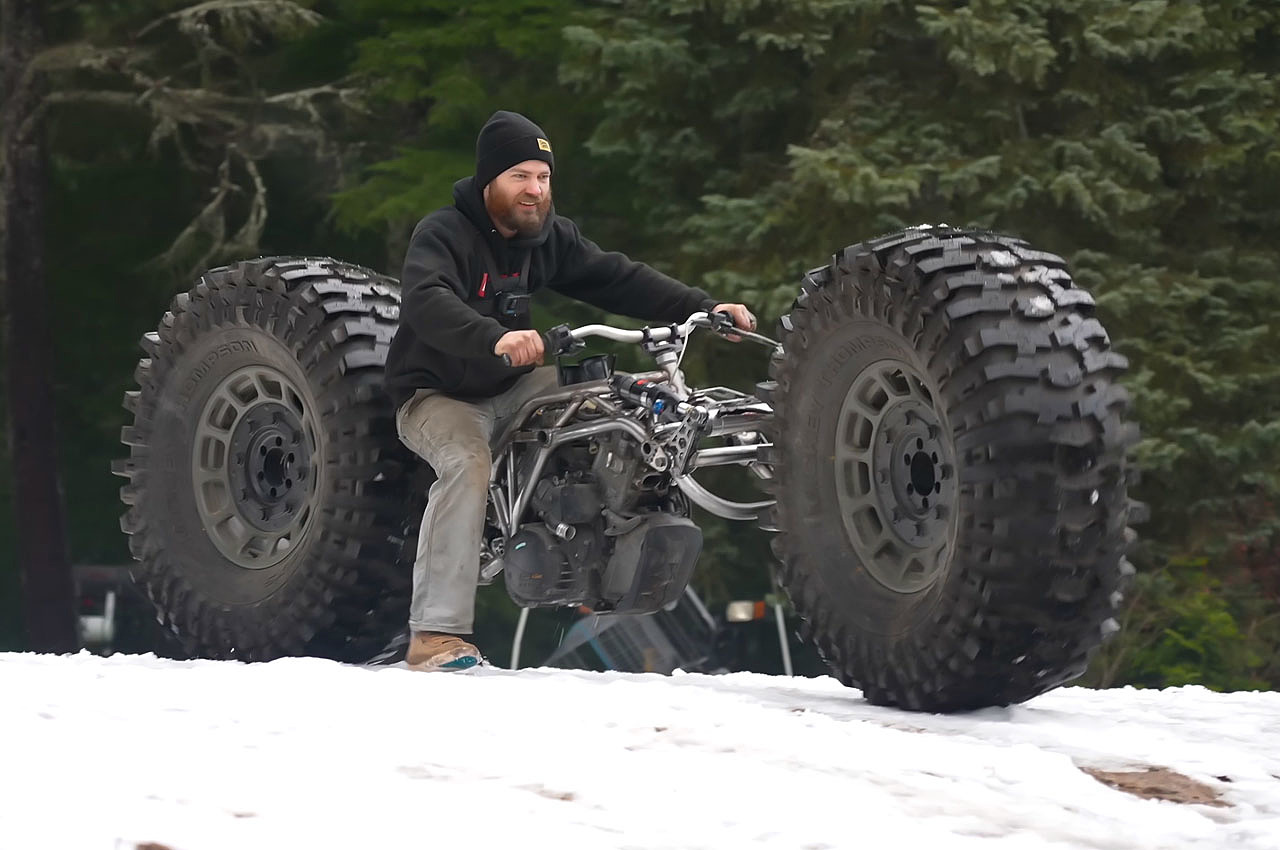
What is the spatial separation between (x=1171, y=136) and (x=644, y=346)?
9983mm

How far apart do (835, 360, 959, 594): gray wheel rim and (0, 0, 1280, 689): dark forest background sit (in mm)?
8509

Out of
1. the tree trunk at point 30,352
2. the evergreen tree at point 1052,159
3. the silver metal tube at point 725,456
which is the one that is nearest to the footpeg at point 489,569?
the silver metal tube at point 725,456

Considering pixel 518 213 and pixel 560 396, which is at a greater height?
pixel 518 213

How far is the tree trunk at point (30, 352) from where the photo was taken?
704 inches

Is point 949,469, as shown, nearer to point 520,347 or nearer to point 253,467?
point 520,347

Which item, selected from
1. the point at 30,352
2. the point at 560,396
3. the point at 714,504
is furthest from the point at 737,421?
the point at 30,352

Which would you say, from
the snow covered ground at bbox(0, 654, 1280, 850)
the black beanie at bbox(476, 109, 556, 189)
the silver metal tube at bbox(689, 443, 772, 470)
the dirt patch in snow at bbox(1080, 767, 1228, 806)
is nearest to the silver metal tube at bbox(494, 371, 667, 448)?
the silver metal tube at bbox(689, 443, 772, 470)

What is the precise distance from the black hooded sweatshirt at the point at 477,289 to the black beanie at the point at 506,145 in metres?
0.10

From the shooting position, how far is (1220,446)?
14.7 meters

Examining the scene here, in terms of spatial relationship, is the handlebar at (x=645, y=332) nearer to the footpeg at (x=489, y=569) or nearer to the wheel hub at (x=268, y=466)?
the footpeg at (x=489, y=569)

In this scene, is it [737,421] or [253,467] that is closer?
[737,421]

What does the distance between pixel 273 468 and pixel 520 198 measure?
1728 millimetres

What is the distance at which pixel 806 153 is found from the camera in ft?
47.7

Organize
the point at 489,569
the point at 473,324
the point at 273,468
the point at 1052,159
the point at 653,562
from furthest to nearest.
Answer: the point at 1052,159, the point at 273,468, the point at 489,569, the point at 653,562, the point at 473,324
